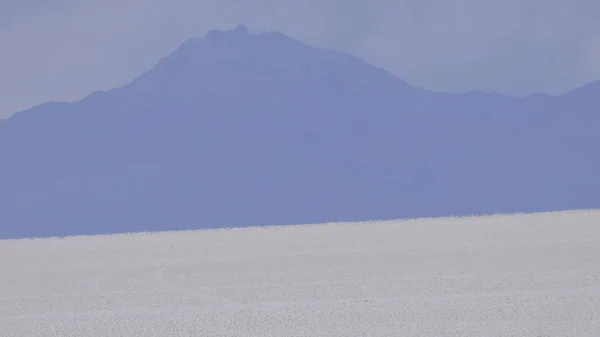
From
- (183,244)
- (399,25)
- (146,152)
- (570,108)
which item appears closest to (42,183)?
(146,152)

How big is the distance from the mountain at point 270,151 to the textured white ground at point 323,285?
1.96 metres

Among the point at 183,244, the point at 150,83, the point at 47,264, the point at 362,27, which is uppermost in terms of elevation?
the point at 362,27

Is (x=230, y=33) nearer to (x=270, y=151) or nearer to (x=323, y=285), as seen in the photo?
(x=270, y=151)

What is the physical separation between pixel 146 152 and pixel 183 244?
2.47 metres

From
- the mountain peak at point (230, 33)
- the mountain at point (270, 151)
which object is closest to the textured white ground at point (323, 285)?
the mountain at point (270, 151)

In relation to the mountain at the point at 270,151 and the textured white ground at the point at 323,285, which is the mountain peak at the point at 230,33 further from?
the textured white ground at the point at 323,285

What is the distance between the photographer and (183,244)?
7.87 meters

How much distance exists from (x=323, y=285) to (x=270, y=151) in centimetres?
546

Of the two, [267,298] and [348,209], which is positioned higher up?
[348,209]

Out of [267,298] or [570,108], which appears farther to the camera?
Answer: [570,108]

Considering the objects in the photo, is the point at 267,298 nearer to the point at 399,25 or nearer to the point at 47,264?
the point at 47,264

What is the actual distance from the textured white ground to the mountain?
196 centimetres

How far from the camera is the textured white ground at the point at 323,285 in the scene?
3635 mm

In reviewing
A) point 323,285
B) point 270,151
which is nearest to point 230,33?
point 270,151
